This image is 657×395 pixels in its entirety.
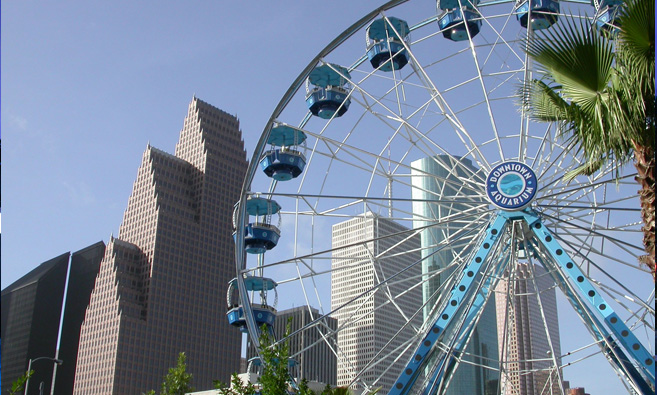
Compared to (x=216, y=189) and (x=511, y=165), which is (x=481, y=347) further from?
(x=511, y=165)

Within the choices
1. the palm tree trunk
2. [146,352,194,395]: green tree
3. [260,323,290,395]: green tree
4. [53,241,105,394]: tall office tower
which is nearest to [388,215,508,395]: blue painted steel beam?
[260,323,290,395]: green tree

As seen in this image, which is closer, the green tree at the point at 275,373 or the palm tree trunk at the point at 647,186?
the palm tree trunk at the point at 647,186

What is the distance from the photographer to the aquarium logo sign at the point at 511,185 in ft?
69.2

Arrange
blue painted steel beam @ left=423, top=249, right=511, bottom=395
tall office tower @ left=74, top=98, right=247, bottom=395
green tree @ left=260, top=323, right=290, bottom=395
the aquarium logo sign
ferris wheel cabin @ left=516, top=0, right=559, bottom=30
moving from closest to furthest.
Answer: green tree @ left=260, top=323, right=290, bottom=395 < blue painted steel beam @ left=423, top=249, right=511, bottom=395 < the aquarium logo sign < ferris wheel cabin @ left=516, top=0, right=559, bottom=30 < tall office tower @ left=74, top=98, right=247, bottom=395

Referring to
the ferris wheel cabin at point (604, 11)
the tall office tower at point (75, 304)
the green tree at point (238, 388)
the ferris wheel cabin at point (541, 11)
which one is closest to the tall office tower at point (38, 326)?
the tall office tower at point (75, 304)

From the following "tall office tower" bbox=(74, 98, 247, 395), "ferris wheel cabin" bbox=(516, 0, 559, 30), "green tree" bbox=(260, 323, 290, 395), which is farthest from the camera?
"tall office tower" bbox=(74, 98, 247, 395)

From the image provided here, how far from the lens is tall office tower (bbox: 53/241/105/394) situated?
147 metres

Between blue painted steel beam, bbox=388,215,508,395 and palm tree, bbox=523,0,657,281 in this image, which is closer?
palm tree, bbox=523,0,657,281

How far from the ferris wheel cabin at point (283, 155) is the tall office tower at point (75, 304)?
128362 millimetres

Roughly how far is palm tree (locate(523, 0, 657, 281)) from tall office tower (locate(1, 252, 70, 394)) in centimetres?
12025

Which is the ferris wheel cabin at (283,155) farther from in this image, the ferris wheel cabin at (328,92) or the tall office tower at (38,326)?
the tall office tower at (38,326)

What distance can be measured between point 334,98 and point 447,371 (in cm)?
1080

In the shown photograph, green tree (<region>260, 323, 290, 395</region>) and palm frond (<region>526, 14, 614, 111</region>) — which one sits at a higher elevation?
palm frond (<region>526, 14, 614, 111</region>)

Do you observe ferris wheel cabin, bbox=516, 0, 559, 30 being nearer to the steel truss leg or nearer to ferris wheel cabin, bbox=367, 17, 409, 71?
ferris wheel cabin, bbox=367, 17, 409, 71
